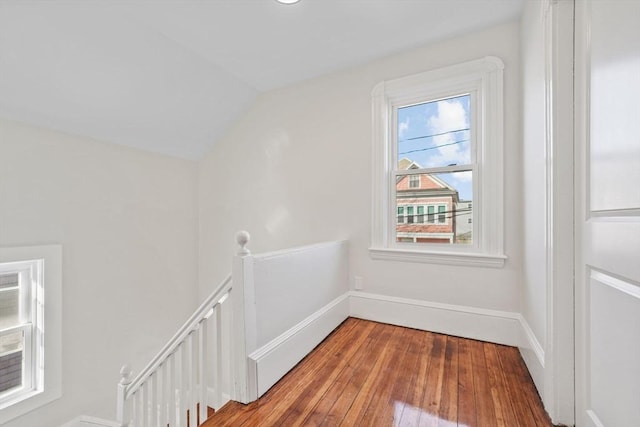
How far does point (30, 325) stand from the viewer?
90.4 inches

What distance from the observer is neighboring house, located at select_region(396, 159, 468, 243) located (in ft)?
7.79

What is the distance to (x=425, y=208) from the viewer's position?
2.47 metres

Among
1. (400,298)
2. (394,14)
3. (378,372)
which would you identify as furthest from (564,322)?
(394,14)

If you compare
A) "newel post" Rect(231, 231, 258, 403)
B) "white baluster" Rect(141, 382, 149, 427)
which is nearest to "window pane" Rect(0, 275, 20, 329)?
"white baluster" Rect(141, 382, 149, 427)

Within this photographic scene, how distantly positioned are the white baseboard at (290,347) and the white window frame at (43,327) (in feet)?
6.60

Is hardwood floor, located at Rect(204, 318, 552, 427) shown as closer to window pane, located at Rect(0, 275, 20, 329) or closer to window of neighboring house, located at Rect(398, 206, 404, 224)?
window of neighboring house, located at Rect(398, 206, 404, 224)

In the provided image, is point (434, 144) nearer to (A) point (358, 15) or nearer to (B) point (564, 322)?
(A) point (358, 15)

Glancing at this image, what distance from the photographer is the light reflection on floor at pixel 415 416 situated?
133cm

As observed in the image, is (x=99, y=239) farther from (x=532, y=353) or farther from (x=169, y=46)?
(x=532, y=353)

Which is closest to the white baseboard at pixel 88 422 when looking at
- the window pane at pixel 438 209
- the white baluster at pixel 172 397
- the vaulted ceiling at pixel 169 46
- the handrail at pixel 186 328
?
the handrail at pixel 186 328

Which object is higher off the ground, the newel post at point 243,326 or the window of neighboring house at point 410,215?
the window of neighboring house at point 410,215

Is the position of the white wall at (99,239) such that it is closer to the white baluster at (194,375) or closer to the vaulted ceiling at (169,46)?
the vaulted ceiling at (169,46)

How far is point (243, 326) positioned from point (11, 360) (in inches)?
87.7

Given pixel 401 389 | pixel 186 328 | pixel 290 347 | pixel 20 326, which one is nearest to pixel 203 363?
pixel 186 328
